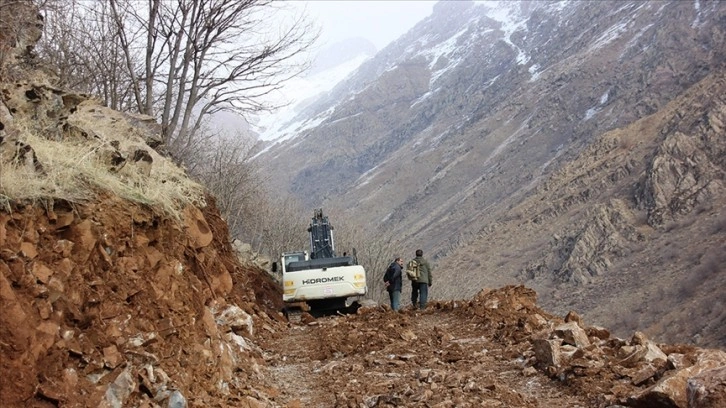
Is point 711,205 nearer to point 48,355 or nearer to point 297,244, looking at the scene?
point 297,244

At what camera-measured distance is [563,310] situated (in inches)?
1649

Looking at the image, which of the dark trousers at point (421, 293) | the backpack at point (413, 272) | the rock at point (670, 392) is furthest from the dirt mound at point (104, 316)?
the dark trousers at point (421, 293)

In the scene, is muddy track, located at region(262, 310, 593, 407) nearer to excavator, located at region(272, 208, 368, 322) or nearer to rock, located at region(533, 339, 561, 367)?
rock, located at region(533, 339, 561, 367)

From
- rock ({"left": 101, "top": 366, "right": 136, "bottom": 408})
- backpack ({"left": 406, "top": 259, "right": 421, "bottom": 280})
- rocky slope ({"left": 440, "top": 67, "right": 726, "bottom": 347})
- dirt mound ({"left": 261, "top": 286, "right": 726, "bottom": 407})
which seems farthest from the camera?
rocky slope ({"left": 440, "top": 67, "right": 726, "bottom": 347})

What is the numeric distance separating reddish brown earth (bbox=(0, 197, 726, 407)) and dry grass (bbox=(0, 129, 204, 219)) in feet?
0.45

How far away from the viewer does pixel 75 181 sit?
605cm

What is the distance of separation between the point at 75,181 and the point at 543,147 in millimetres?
86269

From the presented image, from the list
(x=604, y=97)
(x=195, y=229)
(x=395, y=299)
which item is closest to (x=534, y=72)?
(x=604, y=97)

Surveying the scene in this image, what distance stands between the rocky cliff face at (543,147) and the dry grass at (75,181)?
36.6 metres

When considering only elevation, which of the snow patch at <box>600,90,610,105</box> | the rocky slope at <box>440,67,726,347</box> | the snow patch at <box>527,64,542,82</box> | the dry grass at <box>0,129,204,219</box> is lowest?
the rocky slope at <box>440,67,726,347</box>

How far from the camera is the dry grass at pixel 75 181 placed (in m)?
5.30

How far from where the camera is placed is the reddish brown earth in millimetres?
4719

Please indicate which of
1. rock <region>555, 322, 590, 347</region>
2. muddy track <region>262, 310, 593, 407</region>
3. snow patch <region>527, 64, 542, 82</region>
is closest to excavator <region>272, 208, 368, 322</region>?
muddy track <region>262, 310, 593, 407</region>

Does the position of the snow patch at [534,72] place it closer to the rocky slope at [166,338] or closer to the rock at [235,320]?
the rock at [235,320]
